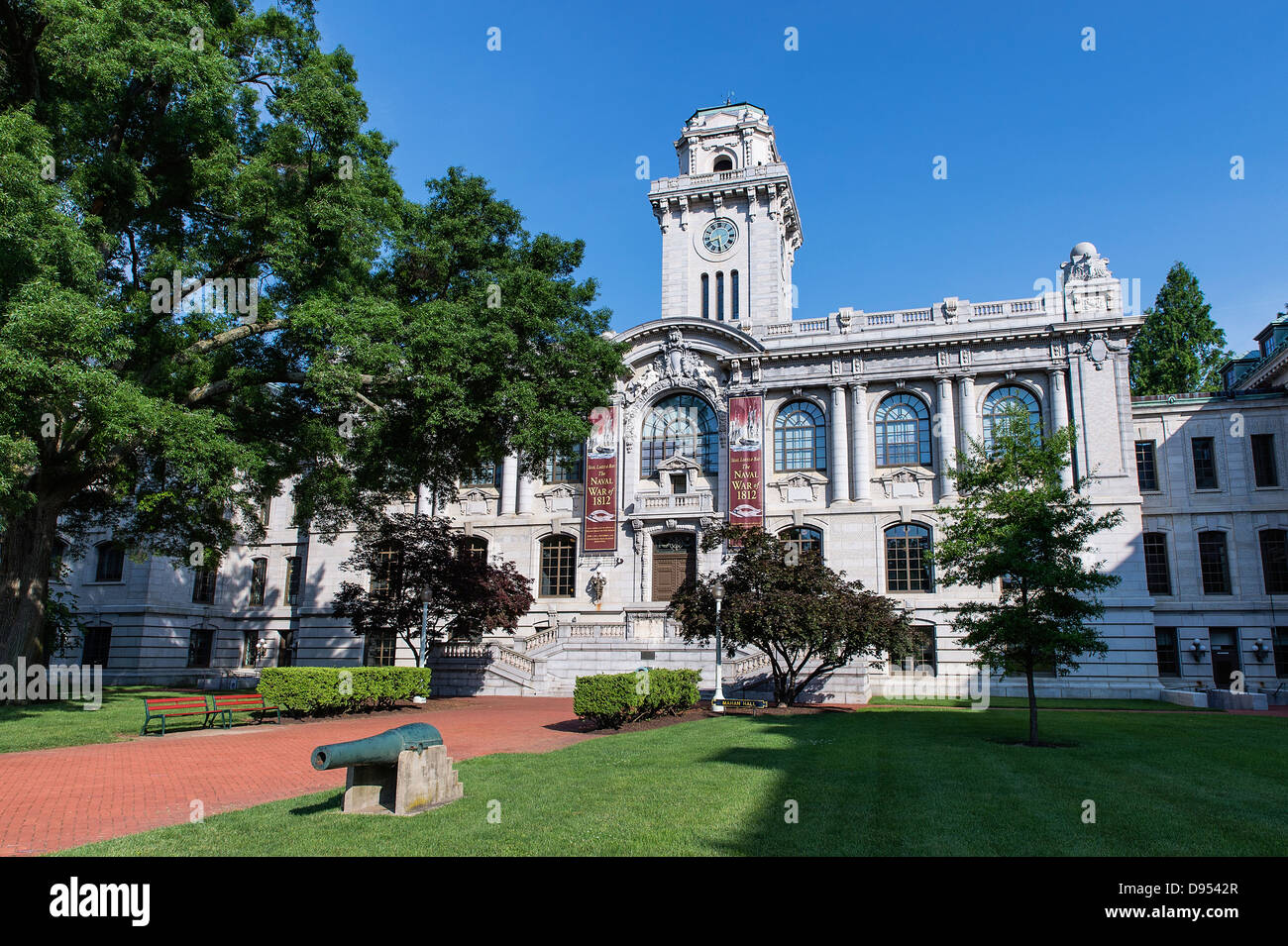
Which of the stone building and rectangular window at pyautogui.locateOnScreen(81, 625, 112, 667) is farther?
rectangular window at pyautogui.locateOnScreen(81, 625, 112, 667)

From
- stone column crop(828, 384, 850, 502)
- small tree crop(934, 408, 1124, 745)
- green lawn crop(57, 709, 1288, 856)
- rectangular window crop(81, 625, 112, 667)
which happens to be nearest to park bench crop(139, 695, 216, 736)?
green lawn crop(57, 709, 1288, 856)

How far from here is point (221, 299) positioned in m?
21.8

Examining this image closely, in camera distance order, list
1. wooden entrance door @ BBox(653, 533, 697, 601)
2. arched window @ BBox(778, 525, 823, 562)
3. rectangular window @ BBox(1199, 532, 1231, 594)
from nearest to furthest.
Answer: rectangular window @ BBox(1199, 532, 1231, 594)
arched window @ BBox(778, 525, 823, 562)
wooden entrance door @ BBox(653, 533, 697, 601)

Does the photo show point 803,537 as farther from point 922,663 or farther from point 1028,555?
point 1028,555

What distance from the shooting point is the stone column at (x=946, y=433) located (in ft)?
112

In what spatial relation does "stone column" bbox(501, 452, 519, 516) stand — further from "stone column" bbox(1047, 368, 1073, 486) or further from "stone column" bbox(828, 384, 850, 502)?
"stone column" bbox(1047, 368, 1073, 486)

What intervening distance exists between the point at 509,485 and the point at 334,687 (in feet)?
61.3

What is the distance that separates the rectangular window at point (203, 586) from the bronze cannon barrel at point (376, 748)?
34832mm

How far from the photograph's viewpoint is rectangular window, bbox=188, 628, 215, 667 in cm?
3938

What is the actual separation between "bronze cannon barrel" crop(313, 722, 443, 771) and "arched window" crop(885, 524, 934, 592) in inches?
1081

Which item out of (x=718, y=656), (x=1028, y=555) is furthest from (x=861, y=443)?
(x=1028, y=555)

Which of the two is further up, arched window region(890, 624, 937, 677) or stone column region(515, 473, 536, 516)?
stone column region(515, 473, 536, 516)
